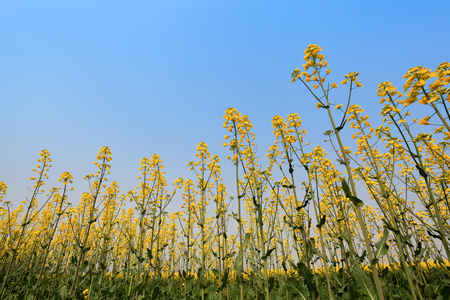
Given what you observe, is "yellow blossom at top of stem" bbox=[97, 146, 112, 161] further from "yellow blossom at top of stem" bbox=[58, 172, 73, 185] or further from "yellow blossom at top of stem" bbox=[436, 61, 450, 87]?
"yellow blossom at top of stem" bbox=[436, 61, 450, 87]

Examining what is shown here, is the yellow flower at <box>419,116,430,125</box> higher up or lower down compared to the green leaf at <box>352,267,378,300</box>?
higher up

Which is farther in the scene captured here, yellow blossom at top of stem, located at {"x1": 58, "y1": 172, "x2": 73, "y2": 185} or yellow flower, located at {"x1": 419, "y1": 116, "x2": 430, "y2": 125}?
yellow blossom at top of stem, located at {"x1": 58, "y1": 172, "x2": 73, "y2": 185}

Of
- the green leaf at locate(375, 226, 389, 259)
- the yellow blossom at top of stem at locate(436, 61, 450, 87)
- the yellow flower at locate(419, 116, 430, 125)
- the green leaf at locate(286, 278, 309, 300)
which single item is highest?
the yellow blossom at top of stem at locate(436, 61, 450, 87)

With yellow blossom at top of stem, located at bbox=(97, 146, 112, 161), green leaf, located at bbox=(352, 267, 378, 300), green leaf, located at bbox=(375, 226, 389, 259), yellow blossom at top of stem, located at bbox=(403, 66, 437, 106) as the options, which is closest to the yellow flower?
yellow blossom at top of stem, located at bbox=(403, 66, 437, 106)

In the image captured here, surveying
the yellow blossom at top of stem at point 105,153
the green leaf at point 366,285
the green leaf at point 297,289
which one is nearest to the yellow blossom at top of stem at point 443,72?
the green leaf at point 366,285

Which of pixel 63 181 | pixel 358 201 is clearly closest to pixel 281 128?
pixel 358 201

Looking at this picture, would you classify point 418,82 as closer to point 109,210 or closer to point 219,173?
point 219,173

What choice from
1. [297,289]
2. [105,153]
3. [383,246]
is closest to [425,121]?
[383,246]

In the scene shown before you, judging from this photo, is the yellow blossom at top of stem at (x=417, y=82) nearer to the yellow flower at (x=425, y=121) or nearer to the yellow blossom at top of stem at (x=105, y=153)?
the yellow flower at (x=425, y=121)

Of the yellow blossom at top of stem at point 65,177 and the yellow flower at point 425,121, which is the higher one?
the yellow blossom at top of stem at point 65,177

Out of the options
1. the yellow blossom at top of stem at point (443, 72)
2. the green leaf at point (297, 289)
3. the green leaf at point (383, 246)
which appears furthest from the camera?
the green leaf at point (297, 289)

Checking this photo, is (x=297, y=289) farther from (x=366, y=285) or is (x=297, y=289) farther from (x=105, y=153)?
(x=105, y=153)

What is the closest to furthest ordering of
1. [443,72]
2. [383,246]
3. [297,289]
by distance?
1. [443,72]
2. [383,246]
3. [297,289]

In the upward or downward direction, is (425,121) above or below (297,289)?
above
